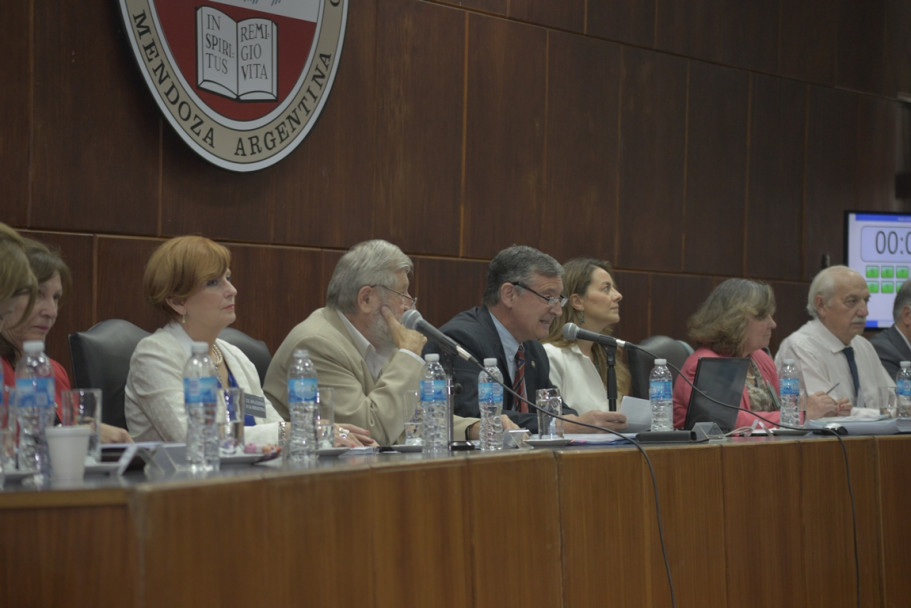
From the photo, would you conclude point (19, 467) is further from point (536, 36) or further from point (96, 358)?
point (536, 36)

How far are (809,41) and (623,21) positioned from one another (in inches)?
64.0

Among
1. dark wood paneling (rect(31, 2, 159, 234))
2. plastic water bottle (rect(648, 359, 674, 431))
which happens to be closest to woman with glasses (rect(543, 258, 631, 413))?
plastic water bottle (rect(648, 359, 674, 431))

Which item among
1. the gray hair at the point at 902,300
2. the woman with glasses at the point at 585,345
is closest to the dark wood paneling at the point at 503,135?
the woman with glasses at the point at 585,345

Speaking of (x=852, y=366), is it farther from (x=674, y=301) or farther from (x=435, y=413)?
(x=435, y=413)

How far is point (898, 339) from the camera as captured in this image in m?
5.73

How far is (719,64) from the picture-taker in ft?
19.9

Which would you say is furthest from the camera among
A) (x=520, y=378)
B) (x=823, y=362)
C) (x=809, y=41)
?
(x=809, y=41)

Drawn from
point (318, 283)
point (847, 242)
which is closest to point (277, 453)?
point (318, 283)

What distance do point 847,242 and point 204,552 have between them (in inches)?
222

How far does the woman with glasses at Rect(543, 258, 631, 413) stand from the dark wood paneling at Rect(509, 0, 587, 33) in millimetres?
1181

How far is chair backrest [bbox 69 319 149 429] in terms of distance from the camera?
3.05 m

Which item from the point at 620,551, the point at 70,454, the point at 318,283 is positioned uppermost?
the point at 318,283

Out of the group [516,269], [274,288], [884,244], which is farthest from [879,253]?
[274,288]

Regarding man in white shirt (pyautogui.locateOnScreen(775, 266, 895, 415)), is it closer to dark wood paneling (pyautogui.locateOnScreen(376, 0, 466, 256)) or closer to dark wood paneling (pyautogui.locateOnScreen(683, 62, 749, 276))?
dark wood paneling (pyautogui.locateOnScreen(683, 62, 749, 276))
